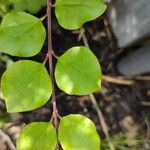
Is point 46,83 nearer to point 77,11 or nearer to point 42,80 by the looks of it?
point 42,80

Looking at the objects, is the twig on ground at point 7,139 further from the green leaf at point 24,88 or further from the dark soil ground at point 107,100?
the green leaf at point 24,88

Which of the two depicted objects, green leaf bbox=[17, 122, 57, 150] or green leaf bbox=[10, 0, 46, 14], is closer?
green leaf bbox=[17, 122, 57, 150]

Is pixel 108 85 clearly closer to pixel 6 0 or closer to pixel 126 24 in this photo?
pixel 126 24

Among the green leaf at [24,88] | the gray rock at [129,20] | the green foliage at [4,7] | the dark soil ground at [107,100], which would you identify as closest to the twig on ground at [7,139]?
the dark soil ground at [107,100]

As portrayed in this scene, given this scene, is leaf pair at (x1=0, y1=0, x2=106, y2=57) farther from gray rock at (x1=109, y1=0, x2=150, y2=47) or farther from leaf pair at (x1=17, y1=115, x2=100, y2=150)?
gray rock at (x1=109, y1=0, x2=150, y2=47)

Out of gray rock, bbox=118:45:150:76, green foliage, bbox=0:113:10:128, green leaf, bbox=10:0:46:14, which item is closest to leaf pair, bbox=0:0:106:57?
green leaf, bbox=10:0:46:14

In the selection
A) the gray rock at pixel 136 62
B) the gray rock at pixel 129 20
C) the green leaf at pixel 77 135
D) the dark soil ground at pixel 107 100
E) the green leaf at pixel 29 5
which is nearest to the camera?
the green leaf at pixel 77 135
